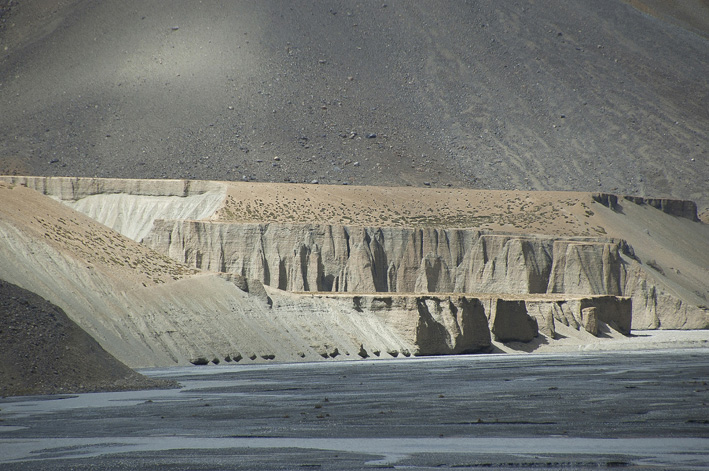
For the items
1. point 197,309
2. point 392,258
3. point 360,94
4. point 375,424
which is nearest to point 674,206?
point 392,258

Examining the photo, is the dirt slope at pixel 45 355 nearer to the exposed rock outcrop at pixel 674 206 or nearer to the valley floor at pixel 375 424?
the valley floor at pixel 375 424

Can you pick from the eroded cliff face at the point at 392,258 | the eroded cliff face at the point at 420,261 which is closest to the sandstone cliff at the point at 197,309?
the eroded cliff face at the point at 392,258

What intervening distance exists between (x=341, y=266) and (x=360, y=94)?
63.2 metres

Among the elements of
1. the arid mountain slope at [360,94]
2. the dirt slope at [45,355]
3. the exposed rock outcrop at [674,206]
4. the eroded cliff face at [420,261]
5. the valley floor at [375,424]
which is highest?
the arid mountain slope at [360,94]

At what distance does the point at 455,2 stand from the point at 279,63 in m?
34.1

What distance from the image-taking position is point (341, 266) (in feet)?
308

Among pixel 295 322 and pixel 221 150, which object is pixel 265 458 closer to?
pixel 295 322

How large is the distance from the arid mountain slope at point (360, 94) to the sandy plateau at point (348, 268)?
22.7 m

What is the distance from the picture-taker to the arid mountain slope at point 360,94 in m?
139

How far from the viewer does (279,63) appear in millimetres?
156500

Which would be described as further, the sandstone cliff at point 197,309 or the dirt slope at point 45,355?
the sandstone cliff at point 197,309

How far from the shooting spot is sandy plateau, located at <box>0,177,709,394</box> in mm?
57938

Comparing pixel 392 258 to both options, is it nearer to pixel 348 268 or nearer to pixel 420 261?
pixel 420 261

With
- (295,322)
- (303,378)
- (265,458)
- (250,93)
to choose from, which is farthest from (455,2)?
(265,458)
